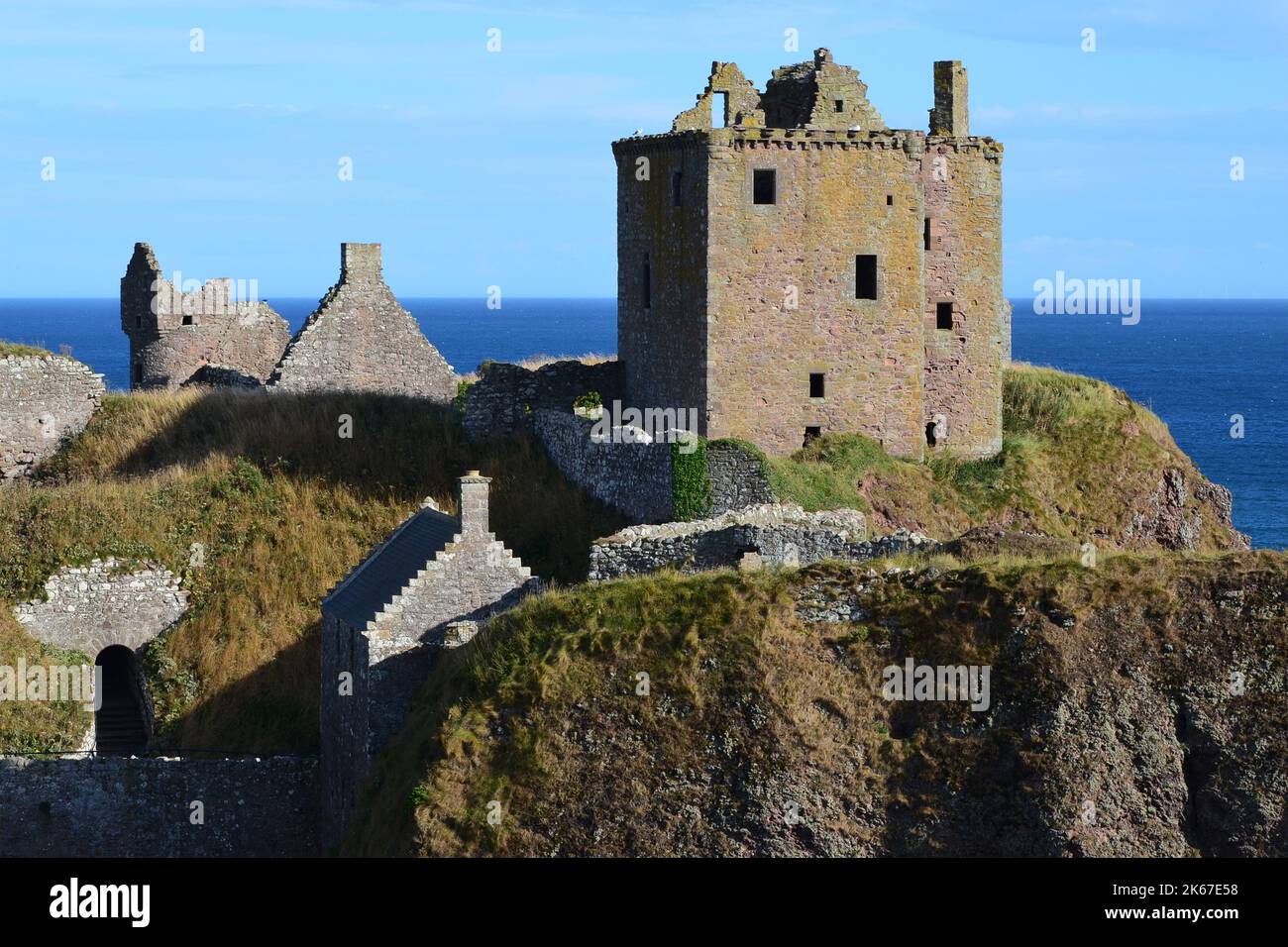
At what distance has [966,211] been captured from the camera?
151ft

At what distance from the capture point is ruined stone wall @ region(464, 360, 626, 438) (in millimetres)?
44375

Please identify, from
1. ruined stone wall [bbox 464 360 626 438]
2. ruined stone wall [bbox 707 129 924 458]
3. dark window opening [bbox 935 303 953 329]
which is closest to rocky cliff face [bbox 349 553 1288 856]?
ruined stone wall [bbox 707 129 924 458]

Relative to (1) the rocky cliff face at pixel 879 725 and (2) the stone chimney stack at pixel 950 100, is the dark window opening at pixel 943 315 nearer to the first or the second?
(2) the stone chimney stack at pixel 950 100

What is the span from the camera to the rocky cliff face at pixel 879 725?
27.5 metres

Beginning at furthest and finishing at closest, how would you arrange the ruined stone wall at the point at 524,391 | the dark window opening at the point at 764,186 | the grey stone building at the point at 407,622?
the ruined stone wall at the point at 524,391 < the dark window opening at the point at 764,186 < the grey stone building at the point at 407,622

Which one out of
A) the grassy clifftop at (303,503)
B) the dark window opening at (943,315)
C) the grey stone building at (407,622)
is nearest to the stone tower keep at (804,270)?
the dark window opening at (943,315)

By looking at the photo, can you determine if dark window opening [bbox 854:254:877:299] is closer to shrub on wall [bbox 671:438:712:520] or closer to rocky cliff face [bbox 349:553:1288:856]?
shrub on wall [bbox 671:438:712:520]

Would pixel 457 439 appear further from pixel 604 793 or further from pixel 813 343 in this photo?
pixel 604 793

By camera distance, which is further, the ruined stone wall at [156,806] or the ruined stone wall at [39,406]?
the ruined stone wall at [39,406]

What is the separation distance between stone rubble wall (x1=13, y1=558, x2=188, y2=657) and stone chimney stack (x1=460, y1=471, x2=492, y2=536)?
8629 mm

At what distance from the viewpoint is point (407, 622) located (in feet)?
107

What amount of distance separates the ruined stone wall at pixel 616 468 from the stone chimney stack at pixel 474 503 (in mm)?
6350
